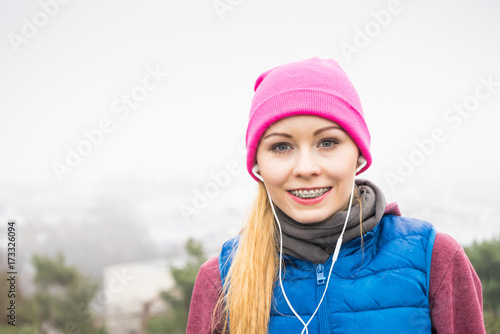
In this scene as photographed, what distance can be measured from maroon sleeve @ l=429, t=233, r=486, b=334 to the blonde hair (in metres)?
0.56

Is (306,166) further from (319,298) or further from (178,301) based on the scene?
(178,301)

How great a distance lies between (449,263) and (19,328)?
3.25 meters

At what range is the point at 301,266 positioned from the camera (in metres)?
1.38

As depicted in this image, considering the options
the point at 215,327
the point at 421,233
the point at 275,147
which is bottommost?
the point at 215,327

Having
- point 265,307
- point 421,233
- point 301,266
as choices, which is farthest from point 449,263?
point 265,307

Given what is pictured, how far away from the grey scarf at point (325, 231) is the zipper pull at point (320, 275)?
2 cm

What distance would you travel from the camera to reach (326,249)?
137cm

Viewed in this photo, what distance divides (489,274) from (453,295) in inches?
79.5

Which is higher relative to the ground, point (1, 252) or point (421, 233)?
point (421, 233)

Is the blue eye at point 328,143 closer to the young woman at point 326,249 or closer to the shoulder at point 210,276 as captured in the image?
the young woman at point 326,249

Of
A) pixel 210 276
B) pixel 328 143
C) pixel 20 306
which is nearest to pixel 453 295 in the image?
pixel 328 143

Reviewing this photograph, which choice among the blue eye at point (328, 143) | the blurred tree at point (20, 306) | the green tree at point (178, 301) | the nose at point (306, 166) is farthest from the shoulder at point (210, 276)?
the blurred tree at point (20, 306)

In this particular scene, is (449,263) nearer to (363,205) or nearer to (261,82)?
(363,205)

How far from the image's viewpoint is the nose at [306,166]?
4.25 feet
